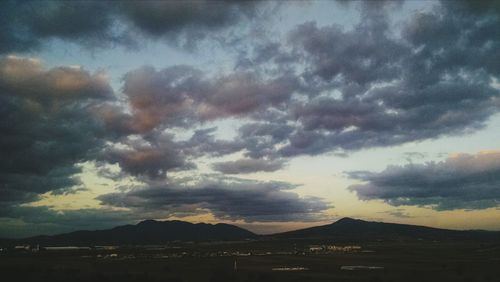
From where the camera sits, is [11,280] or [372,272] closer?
[11,280]

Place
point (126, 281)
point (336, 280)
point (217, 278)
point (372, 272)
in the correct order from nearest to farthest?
point (126, 281)
point (217, 278)
point (336, 280)
point (372, 272)

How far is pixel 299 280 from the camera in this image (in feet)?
269

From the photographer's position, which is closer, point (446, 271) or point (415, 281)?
point (415, 281)

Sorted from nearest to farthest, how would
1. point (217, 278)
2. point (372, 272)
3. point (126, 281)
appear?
point (126, 281)
point (217, 278)
point (372, 272)

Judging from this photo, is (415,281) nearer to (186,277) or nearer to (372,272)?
(372,272)

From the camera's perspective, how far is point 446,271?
98062mm

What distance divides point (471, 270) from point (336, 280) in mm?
36921

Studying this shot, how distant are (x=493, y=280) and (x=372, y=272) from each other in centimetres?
2552

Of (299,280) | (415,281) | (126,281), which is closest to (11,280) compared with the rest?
(126,281)

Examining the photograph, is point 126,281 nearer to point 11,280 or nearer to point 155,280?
point 155,280

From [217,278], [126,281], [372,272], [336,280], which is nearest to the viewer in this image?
[126,281]

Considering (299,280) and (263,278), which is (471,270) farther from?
(263,278)

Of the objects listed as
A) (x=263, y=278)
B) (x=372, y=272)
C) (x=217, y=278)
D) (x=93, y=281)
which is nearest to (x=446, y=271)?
(x=372, y=272)

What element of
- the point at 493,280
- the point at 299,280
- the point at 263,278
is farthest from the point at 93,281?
the point at 493,280
